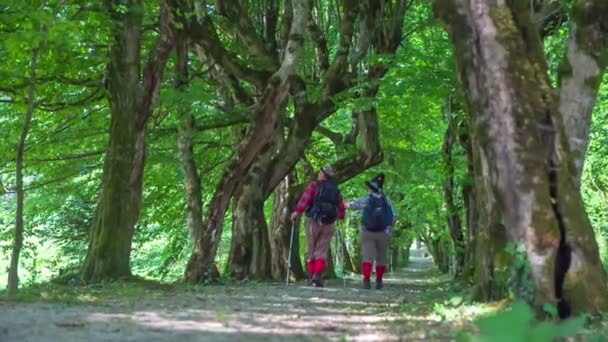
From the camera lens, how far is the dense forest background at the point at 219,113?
1022 centimetres

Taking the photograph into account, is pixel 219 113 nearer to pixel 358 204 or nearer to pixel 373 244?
pixel 358 204

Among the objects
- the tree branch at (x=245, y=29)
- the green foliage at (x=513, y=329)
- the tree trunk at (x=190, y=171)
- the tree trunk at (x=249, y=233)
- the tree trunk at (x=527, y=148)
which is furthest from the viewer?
the tree trunk at (x=190, y=171)

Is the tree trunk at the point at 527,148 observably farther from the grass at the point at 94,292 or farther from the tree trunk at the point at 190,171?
the tree trunk at the point at 190,171

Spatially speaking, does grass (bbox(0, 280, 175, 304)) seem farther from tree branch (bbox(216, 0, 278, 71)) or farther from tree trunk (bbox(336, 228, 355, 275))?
tree trunk (bbox(336, 228, 355, 275))

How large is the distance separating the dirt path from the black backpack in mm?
3290

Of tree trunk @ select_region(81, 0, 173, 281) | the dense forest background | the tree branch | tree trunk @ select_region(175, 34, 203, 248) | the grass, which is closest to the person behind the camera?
the grass

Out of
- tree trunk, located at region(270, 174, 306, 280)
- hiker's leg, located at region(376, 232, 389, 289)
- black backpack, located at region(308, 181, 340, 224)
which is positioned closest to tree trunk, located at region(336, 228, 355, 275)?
tree trunk, located at region(270, 174, 306, 280)

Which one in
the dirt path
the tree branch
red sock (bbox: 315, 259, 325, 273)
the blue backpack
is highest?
the tree branch

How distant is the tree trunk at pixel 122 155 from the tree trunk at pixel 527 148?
17.8 ft

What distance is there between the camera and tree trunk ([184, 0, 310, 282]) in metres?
12.9

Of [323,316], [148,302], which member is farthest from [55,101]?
[323,316]

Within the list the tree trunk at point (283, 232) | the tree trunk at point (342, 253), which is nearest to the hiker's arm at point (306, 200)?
the tree trunk at point (283, 232)

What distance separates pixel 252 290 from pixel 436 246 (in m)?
33.5

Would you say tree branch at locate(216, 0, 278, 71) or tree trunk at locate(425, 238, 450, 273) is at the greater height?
tree branch at locate(216, 0, 278, 71)
